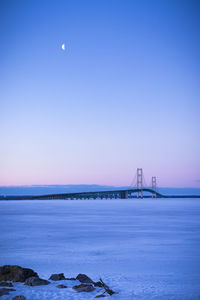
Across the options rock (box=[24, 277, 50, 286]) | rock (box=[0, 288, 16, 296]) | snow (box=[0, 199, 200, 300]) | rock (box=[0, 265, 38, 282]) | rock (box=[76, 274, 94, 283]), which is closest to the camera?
rock (box=[0, 288, 16, 296])

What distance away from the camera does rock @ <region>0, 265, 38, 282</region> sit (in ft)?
24.7

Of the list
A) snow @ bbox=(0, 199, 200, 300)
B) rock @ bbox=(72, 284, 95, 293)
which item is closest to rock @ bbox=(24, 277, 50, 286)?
snow @ bbox=(0, 199, 200, 300)

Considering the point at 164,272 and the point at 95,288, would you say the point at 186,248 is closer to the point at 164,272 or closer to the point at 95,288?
the point at 164,272

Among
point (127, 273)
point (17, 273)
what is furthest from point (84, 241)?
point (17, 273)

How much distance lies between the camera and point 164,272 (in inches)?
344

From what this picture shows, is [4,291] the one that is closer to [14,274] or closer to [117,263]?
[14,274]

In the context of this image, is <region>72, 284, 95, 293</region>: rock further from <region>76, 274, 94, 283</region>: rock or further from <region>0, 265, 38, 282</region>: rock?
<region>0, 265, 38, 282</region>: rock

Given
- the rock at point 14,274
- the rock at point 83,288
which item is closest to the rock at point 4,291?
the rock at point 14,274

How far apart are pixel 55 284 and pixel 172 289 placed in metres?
2.48

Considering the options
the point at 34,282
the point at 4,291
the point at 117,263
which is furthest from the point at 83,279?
the point at 117,263

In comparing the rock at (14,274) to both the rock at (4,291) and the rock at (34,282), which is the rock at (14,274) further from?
the rock at (4,291)

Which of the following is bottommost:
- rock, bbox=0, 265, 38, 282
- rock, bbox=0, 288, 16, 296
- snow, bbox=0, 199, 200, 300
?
snow, bbox=0, 199, 200, 300

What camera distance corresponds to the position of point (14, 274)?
7656 millimetres

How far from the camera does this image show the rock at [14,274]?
7.54 m
